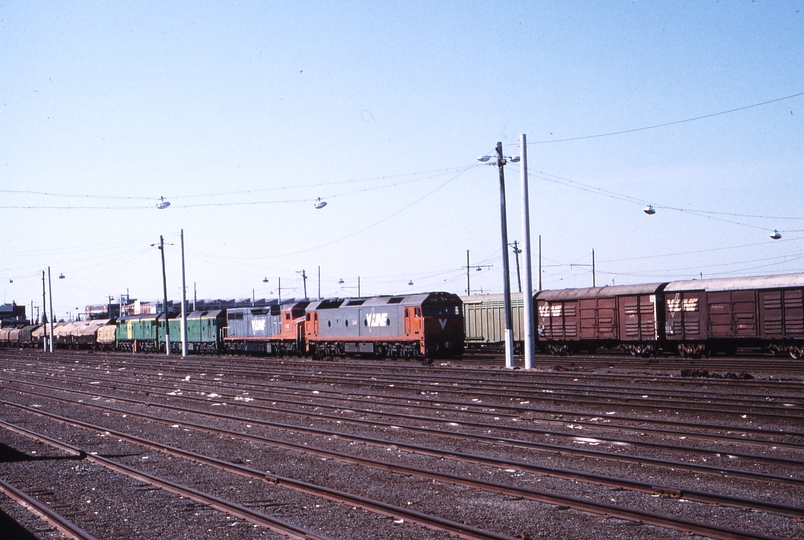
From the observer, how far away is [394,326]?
3869 cm

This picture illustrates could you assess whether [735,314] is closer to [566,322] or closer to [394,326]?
[566,322]

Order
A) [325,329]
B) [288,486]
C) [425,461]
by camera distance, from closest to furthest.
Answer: [288,486]
[425,461]
[325,329]

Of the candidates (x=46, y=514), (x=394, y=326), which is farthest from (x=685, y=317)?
(x=46, y=514)

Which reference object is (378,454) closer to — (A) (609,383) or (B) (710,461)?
(B) (710,461)

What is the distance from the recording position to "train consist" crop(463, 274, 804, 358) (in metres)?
30.8

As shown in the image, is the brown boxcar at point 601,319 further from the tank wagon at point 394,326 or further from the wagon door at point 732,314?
the tank wagon at point 394,326

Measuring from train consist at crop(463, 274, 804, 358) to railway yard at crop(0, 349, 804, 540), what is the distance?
6.31m

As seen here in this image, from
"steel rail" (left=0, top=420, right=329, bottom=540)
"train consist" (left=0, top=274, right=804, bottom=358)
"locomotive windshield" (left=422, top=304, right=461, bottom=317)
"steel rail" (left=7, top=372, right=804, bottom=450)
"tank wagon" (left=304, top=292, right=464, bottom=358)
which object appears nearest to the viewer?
"steel rail" (left=0, top=420, right=329, bottom=540)

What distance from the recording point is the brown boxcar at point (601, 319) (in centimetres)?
3516

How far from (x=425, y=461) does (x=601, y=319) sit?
25995 mm

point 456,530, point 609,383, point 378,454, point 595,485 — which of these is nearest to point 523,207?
point 609,383

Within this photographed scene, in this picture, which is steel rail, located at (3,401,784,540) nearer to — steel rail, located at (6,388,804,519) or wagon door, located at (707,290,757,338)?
steel rail, located at (6,388,804,519)

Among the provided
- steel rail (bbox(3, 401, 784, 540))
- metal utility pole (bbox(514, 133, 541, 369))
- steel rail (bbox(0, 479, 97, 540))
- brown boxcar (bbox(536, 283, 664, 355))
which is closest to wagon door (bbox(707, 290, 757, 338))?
brown boxcar (bbox(536, 283, 664, 355))

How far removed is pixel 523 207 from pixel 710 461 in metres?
19.0
